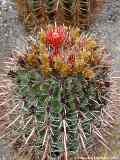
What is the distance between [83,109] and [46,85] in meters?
0.39

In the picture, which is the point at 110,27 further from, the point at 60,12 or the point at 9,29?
the point at 9,29

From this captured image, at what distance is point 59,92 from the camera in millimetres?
3830

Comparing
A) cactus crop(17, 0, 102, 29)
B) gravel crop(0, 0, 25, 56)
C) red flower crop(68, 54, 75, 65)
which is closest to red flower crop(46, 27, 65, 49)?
red flower crop(68, 54, 75, 65)

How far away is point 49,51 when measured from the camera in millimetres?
3807

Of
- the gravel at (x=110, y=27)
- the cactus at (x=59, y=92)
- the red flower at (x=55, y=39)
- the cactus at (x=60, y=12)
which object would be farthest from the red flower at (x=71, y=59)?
the gravel at (x=110, y=27)

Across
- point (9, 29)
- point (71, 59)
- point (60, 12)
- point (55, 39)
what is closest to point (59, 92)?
point (71, 59)

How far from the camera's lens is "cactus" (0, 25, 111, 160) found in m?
3.79

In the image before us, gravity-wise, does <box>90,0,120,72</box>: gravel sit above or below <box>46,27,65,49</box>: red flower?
above

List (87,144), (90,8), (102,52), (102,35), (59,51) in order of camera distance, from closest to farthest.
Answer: (59,51) < (102,52) < (87,144) < (90,8) < (102,35)

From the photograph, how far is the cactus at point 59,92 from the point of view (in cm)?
379

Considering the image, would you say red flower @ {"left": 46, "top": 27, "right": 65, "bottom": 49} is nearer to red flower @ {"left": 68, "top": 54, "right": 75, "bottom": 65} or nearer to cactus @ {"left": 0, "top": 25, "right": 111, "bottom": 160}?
cactus @ {"left": 0, "top": 25, "right": 111, "bottom": 160}

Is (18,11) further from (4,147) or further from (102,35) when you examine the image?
(4,147)

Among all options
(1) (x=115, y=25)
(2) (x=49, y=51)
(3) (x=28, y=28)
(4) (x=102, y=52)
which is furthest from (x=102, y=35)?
(2) (x=49, y=51)

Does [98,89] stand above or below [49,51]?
below
